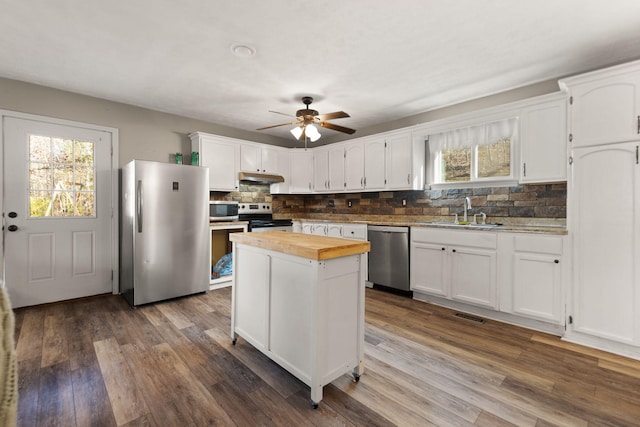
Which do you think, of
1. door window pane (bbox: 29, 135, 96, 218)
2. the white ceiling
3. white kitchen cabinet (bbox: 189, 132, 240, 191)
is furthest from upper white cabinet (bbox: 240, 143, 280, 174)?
door window pane (bbox: 29, 135, 96, 218)

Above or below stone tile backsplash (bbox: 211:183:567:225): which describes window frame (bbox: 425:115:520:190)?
above

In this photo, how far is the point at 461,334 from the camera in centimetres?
262

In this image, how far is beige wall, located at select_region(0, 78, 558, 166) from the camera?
3174 millimetres

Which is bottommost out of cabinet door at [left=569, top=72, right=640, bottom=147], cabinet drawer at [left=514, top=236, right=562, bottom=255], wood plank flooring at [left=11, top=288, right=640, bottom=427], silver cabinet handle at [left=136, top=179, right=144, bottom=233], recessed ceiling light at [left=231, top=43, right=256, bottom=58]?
wood plank flooring at [left=11, top=288, right=640, bottom=427]

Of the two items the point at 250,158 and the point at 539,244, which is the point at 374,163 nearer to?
the point at 250,158

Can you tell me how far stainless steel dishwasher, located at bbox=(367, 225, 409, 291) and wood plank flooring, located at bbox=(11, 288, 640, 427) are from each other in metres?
0.89

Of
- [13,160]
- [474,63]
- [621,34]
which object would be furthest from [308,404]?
[13,160]

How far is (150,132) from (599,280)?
511cm

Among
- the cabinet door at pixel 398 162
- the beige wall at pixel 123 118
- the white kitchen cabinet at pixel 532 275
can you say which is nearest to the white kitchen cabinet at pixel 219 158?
the beige wall at pixel 123 118

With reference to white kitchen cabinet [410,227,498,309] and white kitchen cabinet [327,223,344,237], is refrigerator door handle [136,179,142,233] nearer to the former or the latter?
white kitchen cabinet [327,223,344,237]

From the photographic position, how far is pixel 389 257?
3.83 metres

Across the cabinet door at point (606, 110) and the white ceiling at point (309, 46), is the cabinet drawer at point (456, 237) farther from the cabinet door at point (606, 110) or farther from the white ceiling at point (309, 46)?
the white ceiling at point (309, 46)

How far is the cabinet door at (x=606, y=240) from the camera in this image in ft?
7.39

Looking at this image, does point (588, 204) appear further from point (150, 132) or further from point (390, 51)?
point (150, 132)
